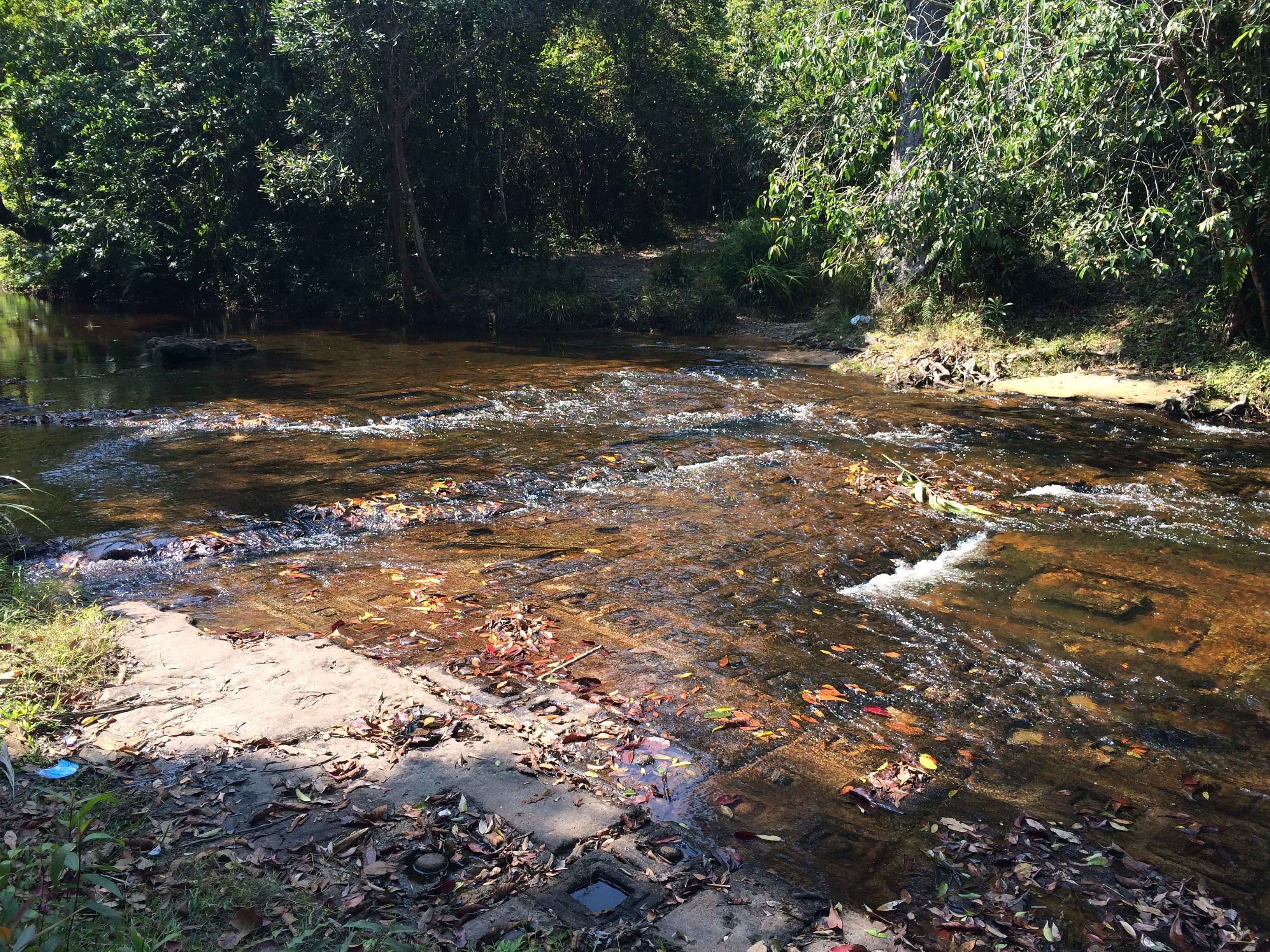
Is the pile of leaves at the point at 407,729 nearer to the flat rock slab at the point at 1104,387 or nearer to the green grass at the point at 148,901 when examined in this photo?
the green grass at the point at 148,901

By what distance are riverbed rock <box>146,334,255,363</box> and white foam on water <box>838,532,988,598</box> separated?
12.4 m

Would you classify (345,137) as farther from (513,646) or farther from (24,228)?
(513,646)

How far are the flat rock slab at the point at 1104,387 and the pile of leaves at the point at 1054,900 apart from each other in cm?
926

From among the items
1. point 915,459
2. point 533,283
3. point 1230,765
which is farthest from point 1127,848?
point 533,283

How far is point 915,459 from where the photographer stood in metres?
8.95

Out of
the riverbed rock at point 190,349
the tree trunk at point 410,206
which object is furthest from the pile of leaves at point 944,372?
the riverbed rock at point 190,349

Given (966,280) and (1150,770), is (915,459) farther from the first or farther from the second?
(966,280)

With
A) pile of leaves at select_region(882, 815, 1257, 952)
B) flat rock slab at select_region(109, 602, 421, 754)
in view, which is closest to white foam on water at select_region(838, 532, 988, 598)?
pile of leaves at select_region(882, 815, 1257, 952)

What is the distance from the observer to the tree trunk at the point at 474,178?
1986 centimetres

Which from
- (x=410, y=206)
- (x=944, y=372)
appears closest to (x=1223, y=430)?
(x=944, y=372)

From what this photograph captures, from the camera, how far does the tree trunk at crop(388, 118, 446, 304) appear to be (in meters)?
17.3

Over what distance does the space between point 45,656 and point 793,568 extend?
430 cm

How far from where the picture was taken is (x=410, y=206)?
18234 mm

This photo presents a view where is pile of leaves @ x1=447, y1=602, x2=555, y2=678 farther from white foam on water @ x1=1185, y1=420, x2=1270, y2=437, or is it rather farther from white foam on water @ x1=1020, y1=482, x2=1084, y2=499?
white foam on water @ x1=1185, y1=420, x2=1270, y2=437
